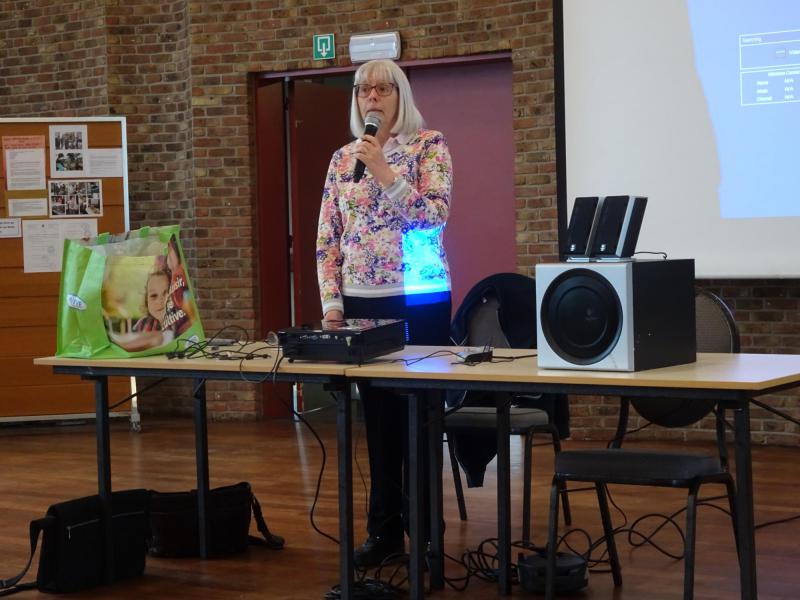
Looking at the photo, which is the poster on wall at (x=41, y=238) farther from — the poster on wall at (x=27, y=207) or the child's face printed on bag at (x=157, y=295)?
the child's face printed on bag at (x=157, y=295)

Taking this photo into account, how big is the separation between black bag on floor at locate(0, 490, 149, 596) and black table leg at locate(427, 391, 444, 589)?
3.29 ft

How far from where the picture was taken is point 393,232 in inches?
146

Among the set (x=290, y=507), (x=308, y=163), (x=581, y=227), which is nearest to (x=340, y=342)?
(x=581, y=227)

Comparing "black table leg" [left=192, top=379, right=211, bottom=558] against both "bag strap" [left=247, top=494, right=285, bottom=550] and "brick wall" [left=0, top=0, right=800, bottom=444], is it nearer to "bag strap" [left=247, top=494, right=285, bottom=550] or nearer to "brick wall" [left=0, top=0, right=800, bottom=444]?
"bag strap" [left=247, top=494, right=285, bottom=550]

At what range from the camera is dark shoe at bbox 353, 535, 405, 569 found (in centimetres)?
376

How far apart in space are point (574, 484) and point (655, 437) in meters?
1.42

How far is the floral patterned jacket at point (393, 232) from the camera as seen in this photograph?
367cm

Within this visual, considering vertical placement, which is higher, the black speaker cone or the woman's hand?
the woman's hand

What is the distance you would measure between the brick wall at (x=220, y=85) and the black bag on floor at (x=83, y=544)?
3.13m

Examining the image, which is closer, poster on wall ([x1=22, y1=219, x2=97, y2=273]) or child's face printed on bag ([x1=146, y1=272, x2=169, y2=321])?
child's face printed on bag ([x1=146, y1=272, x2=169, y2=321])

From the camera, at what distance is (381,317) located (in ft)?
12.2

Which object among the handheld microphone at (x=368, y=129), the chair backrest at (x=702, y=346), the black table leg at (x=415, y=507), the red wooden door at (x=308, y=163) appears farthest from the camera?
the red wooden door at (x=308, y=163)

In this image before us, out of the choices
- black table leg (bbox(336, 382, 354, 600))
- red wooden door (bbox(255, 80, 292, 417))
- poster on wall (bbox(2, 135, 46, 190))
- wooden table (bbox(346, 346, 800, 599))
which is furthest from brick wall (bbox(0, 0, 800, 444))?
black table leg (bbox(336, 382, 354, 600))

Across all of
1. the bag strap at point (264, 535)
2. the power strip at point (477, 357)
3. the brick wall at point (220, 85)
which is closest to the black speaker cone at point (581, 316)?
the power strip at point (477, 357)
